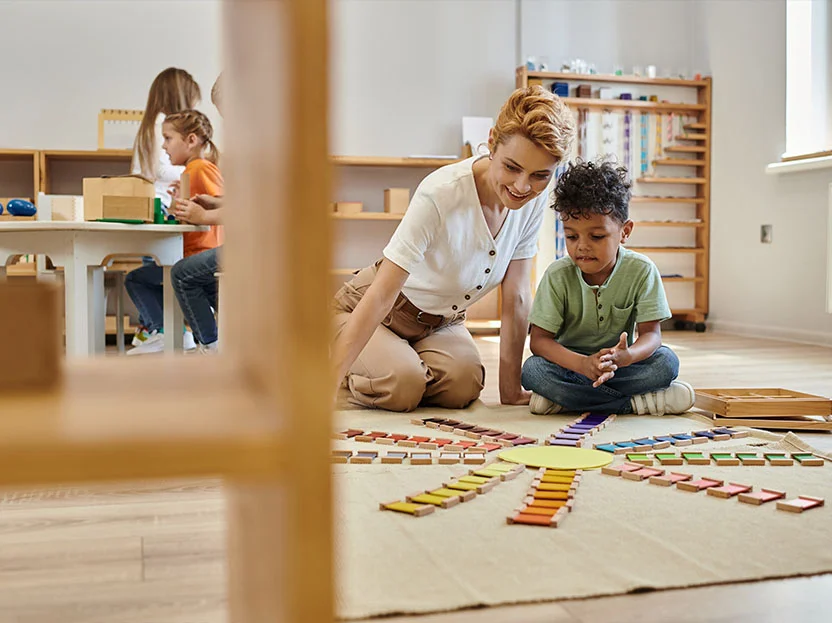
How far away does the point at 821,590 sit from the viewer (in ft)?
3.46

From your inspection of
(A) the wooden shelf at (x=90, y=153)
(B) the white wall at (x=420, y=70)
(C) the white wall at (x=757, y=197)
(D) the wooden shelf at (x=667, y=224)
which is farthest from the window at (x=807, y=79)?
(A) the wooden shelf at (x=90, y=153)

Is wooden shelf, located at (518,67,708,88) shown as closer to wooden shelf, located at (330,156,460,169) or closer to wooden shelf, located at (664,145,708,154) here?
wooden shelf, located at (664,145,708,154)

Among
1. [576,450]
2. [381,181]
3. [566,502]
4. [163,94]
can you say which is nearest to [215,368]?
[566,502]

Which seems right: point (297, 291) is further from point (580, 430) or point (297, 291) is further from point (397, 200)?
point (397, 200)

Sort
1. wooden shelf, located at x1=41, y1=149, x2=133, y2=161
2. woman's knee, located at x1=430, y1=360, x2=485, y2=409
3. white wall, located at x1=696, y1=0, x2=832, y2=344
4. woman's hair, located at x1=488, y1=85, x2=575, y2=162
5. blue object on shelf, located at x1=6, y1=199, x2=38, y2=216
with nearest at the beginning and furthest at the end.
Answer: woman's hair, located at x1=488, y1=85, x2=575, y2=162 → woman's knee, located at x1=430, y1=360, x2=485, y2=409 → blue object on shelf, located at x1=6, y1=199, x2=38, y2=216 → white wall, located at x1=696, y1=0, x2=832, y2=344 → wooden shelf, located at x1=41, y1=149, x2=133, y2=161

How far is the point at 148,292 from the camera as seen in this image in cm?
382

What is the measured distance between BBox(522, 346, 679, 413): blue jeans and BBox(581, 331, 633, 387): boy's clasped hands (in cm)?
11

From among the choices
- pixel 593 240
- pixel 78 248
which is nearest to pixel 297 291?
pixel 593 240

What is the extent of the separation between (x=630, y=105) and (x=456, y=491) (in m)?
4.62

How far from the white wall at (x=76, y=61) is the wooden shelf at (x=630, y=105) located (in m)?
2.28

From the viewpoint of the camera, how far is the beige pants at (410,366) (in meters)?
2.40

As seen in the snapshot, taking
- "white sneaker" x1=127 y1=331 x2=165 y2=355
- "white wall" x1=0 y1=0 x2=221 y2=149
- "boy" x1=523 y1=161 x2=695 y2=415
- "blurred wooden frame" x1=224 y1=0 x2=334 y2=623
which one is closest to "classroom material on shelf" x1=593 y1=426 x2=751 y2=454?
"boy" x1=523 y1=161 x2=695 y2=415

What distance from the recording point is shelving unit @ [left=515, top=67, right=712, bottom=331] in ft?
Result: 18.5

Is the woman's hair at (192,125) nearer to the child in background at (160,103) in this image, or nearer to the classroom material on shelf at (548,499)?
the child in background at (160,103)
